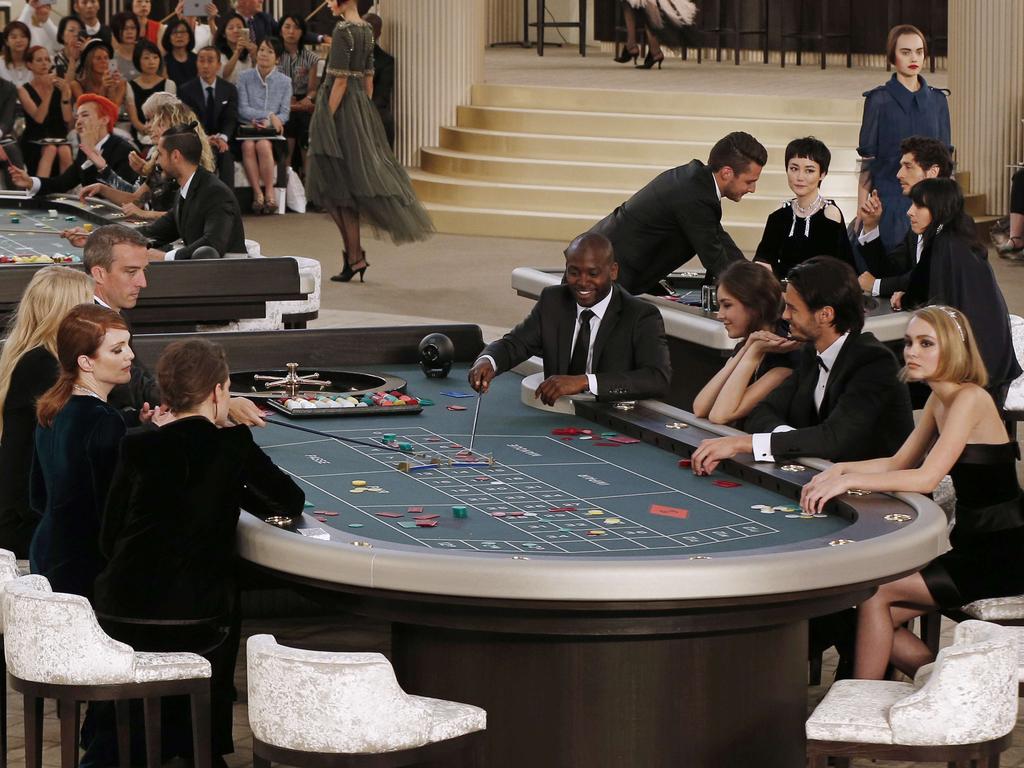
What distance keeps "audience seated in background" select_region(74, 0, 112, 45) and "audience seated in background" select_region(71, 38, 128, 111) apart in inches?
43.9

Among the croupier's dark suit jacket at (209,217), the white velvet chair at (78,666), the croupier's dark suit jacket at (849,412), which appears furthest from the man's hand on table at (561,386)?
the croupier's dark suit jacket at (209,217)

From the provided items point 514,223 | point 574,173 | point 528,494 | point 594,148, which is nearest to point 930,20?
point 594,148

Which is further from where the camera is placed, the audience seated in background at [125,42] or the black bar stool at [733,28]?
the black bar stool at [733,28]

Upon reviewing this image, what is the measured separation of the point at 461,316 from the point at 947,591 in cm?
652

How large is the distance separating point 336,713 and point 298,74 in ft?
41.1

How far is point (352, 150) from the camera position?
11.4 m

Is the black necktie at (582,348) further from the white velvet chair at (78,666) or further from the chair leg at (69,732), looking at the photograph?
the chair leg at (69,732)

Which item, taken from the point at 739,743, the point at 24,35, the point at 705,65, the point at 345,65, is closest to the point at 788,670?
the point at 739,743

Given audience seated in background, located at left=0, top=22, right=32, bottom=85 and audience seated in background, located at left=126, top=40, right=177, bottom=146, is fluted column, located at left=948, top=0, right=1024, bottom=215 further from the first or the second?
audience seated in background, located at left=0, top=22, right=32, bottom=85

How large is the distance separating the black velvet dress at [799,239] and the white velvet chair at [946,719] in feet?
11.8

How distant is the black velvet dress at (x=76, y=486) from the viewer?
445 cm

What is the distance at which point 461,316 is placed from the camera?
35.7ft

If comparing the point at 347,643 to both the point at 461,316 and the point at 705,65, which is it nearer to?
the point at 461,316

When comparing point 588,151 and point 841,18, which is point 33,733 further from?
point 841,18
